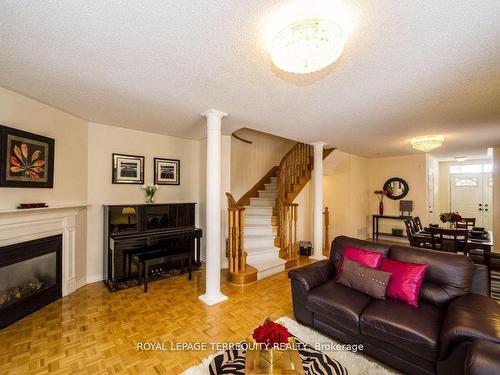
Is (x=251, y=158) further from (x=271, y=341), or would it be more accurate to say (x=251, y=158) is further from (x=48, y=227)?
(x=271, y=341)

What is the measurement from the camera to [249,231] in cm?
453

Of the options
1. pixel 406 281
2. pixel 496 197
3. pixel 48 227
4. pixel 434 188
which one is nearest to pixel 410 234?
pixel 406 281

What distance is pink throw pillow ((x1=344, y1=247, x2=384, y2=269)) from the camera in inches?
94.3

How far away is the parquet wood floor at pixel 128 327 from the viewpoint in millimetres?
1904

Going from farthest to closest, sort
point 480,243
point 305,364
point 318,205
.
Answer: point 318,205 → point 480,243 → point 305,364

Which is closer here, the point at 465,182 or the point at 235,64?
the point at 235,64

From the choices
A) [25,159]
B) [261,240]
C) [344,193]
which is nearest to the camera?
[25,159]

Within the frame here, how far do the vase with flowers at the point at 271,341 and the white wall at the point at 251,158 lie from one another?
4.26 meters

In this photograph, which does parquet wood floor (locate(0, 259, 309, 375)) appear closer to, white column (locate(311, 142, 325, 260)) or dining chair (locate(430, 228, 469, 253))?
white column (locate(311, 142, 325, 260))

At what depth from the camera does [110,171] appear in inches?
147

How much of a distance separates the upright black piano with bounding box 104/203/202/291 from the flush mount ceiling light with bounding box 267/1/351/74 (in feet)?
10.1

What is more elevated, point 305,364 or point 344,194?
point 344,194

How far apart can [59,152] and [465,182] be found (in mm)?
10521

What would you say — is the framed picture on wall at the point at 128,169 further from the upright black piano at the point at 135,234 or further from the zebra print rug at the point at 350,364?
the zebra print rug at the point at 350,364
